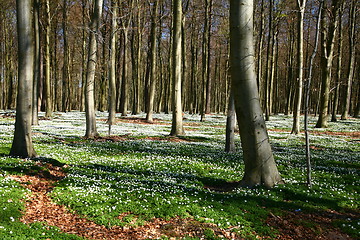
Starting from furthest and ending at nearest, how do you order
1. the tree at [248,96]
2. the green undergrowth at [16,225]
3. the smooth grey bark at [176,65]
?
1. the smooth grey bark at [176,65]
2. the tree at [248,96]
3. the green undergrowth at [16,225]

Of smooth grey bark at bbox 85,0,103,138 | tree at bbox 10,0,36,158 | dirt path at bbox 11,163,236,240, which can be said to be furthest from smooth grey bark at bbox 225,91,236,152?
tree at bbox 10,0,36,158

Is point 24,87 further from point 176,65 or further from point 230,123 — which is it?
point 176,65

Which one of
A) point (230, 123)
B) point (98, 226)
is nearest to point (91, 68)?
point (230, 123)

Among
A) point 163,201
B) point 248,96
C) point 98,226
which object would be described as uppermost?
point 248,96

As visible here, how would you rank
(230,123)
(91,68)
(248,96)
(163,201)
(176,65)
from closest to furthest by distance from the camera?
(163,201) < (248,96) < (230,123) < (91,68) < (176,65)

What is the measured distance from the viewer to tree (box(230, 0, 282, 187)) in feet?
27.3

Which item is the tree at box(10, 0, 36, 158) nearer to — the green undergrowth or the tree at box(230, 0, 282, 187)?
the green undergrowth

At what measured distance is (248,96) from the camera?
8430mm

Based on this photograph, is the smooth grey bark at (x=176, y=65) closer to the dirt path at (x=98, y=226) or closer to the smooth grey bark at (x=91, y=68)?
the smooth grey bark at (x=91, y=68)

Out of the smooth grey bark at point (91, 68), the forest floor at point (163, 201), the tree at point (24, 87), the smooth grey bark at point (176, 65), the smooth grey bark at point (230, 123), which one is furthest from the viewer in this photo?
the smooth grey bark at point (176, 65)

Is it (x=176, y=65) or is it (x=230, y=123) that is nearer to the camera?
(x=230, y=123)

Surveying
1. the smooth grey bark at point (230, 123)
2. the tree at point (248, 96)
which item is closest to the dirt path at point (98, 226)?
the tree at point (248, 96)

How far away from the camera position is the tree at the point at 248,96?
328 inches

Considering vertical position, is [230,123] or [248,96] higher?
[248,96]
